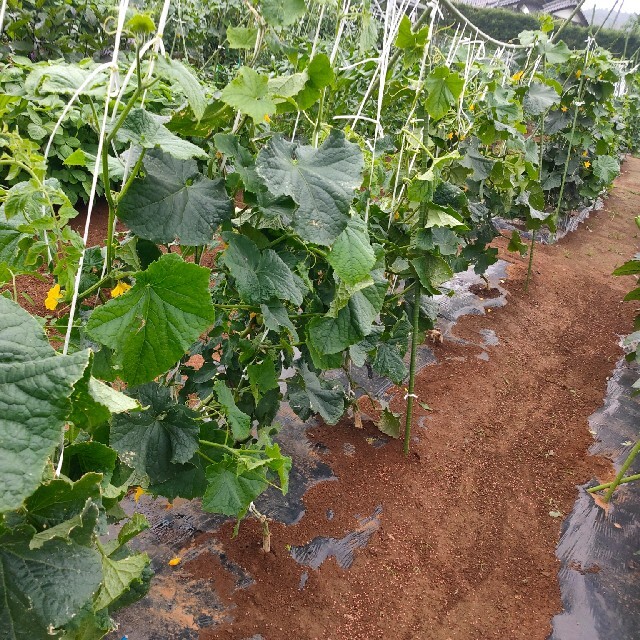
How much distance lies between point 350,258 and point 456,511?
66.1 inches

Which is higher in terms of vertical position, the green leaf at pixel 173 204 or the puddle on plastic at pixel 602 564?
the green leaf at pixel 173 204

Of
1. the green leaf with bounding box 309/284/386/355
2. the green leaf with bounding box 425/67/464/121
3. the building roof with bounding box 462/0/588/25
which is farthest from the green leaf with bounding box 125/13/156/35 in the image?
the building roof with bounding box 462/0/588/25

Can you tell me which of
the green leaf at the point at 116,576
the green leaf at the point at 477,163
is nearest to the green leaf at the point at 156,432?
the green leaf at the point at 116,576

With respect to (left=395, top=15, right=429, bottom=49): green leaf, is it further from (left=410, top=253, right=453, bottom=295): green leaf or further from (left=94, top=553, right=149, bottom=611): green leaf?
(left=94, top=553, right=149, bottom=611): green leaf

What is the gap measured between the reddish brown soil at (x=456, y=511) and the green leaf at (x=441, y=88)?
1728mm

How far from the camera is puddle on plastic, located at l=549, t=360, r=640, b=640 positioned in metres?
2.29

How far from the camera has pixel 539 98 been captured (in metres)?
4.34

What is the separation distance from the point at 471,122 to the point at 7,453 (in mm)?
3257

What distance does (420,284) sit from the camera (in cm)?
281

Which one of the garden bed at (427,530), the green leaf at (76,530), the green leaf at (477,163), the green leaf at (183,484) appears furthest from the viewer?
the green leaf at (477,163)

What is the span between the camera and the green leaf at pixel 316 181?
1403 mm

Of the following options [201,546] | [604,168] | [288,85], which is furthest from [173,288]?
[604,168]

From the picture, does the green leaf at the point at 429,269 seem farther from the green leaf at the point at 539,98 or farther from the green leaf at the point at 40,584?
the green leaf at the point at 539,98

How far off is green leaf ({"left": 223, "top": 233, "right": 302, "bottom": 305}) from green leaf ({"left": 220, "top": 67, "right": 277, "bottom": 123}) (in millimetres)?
367
